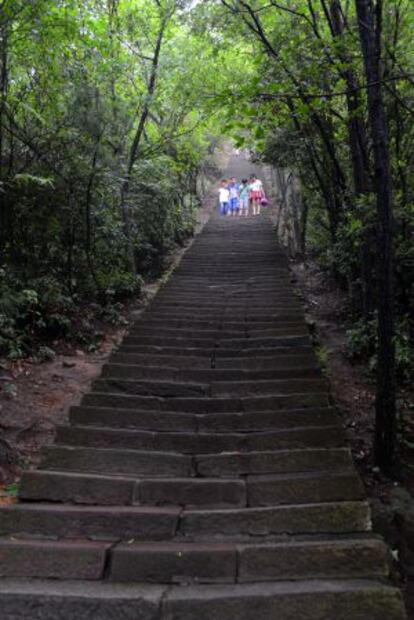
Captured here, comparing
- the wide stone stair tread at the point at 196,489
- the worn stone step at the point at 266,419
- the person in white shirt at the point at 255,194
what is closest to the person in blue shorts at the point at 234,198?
the person in white shirt at the point at 255,194

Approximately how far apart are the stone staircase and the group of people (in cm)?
1401

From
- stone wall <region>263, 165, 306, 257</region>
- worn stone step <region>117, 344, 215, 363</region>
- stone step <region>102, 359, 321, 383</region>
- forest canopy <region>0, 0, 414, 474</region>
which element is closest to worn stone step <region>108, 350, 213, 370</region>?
worn stone step <region>117, 344, 215, 363</region>

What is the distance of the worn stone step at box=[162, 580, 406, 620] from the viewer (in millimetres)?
3410

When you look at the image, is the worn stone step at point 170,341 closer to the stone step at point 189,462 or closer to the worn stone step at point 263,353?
the worn stone step at point 263,353

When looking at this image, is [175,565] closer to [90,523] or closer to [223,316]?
[90,523]

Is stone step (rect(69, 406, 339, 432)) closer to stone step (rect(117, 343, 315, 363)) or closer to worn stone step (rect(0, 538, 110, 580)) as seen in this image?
stone step (rect(117, 343, 315, 363))

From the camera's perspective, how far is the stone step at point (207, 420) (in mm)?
5703

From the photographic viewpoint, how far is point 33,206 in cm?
784

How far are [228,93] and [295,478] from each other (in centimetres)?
380

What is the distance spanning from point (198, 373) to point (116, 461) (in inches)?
82.1

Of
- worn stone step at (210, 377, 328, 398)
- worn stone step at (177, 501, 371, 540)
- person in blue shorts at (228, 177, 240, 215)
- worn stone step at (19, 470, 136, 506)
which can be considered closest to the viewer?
worn stone step at (177, 501, 371, 540)

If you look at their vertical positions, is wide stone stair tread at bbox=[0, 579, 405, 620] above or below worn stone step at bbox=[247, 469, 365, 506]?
below

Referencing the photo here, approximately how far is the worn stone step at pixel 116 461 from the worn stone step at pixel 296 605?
63.4 inches

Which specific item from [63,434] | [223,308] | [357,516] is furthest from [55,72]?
[357,516]
